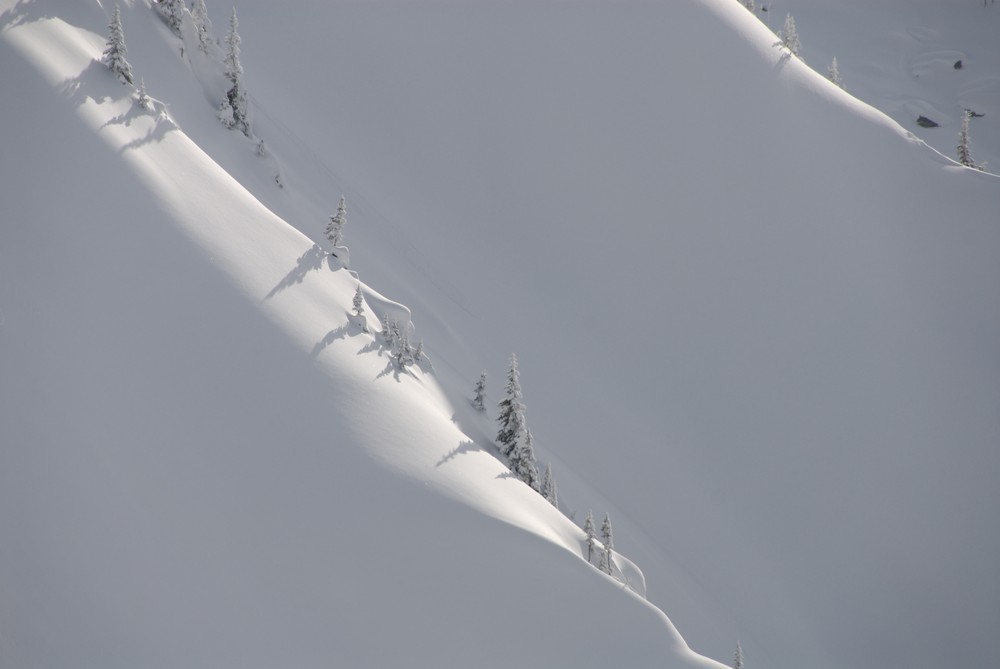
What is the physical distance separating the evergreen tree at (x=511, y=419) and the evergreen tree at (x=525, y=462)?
0.52 ft

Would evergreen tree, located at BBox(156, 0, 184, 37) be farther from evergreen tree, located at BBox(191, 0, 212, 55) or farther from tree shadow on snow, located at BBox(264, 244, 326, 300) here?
tree shadow on snow, located at BBox(264, 244, 326, 300)

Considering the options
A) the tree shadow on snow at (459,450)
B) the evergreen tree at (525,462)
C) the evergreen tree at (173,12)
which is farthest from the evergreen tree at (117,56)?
the evergreen tree at (525,462)

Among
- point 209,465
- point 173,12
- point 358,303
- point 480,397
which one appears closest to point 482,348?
point 480,397

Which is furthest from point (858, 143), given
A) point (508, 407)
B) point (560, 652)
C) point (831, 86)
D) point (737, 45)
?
Answer: point (560, 652)

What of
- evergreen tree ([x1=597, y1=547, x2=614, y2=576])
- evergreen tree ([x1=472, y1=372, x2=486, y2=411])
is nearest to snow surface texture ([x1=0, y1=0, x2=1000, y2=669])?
evergreen tree ([x1=597, y1=547, x2=614, y2=576])

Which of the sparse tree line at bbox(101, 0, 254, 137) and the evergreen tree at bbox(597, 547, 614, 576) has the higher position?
the sparse tree line at bbox(101, 0, 254, 137)

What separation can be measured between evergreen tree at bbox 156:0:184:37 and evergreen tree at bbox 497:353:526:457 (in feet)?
88.2

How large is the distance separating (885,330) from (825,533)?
49.1 ft

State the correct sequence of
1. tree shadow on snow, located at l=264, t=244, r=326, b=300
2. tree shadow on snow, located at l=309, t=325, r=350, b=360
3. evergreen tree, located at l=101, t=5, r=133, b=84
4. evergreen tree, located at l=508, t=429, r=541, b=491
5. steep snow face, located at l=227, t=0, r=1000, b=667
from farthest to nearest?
1. steep snow face, located at l=227, t=0, r=1000, b=667
2. evergreen tree, located at l=508, t=429, r=541, b=491
3. evergreen tree, located at l=101, t=5, r=133, b=84
4. tree shadow on snow, located at l=264, t=244, r=326, b=300
5. tree shadow on snow, located at l=309, t=325, r=350, b=360

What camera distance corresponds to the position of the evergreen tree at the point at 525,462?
3025 cm

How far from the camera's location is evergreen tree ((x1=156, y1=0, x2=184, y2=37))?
37781 mm

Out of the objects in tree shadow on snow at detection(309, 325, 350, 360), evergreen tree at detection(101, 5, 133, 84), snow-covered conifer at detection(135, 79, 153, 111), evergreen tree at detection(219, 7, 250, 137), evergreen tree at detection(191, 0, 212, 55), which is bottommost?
tree shadow on snow at detection(309, 325, 350, 360)

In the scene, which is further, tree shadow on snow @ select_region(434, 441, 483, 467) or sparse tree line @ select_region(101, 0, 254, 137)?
sparse tree line @ select_region(101, 0, 254, 137)

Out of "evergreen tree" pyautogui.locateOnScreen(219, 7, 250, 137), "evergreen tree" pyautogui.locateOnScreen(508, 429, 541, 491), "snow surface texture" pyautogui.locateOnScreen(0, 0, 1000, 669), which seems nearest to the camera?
"snow surface texture" pyautogui.locateOnScreen(0, 0, 1000, 669)
